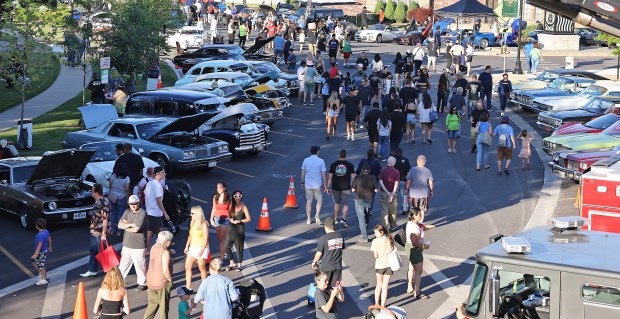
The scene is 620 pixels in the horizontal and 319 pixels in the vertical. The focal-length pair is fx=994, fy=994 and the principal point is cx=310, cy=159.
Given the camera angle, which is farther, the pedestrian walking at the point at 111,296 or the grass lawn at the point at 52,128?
the grass lawn at the point at 52,128

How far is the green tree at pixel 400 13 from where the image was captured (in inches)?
2852

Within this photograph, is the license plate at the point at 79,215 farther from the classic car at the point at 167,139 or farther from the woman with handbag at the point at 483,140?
the woman with handbag at the point at 483,140

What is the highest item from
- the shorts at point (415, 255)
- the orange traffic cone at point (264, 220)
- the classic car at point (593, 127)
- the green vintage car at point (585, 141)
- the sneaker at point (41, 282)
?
the classic car at point (593, 127)

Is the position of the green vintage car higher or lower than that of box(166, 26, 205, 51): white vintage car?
lower

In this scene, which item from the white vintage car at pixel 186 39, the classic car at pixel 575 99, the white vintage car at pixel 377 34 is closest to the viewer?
the classic car at pixel 575 99

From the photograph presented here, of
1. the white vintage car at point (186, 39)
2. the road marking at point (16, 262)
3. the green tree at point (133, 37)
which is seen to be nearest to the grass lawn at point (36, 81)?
the green tree at point (133, 37)

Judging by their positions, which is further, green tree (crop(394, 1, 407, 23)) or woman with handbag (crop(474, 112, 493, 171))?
green tree (crop(394, 1, 407, 23))

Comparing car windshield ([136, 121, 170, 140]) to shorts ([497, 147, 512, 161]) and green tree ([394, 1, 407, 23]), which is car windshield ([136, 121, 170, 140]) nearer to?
shorts ([497, 147, 512, 161])

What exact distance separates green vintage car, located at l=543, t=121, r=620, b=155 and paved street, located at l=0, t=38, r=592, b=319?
771 millimetres

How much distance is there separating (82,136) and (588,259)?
58.9ft

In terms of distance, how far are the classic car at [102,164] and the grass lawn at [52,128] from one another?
4833mm

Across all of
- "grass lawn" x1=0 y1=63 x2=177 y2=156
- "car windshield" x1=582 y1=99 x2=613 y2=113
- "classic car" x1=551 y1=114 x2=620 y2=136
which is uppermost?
"car windshield" x1=582 y1=99 x2=613 y2=113

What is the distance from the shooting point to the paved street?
50.2ft

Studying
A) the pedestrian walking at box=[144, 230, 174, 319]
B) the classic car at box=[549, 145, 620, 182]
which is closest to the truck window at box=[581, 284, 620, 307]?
the pedestrian walking at box=[144, 230, 174, 319]
